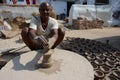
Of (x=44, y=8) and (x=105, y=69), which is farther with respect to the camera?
(x=105, y=69)

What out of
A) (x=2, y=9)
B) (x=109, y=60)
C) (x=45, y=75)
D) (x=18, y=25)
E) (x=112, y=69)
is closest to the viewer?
(x=45, y=75)

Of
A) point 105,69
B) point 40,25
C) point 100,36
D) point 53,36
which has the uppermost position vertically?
point 40,25

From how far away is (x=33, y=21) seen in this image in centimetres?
359

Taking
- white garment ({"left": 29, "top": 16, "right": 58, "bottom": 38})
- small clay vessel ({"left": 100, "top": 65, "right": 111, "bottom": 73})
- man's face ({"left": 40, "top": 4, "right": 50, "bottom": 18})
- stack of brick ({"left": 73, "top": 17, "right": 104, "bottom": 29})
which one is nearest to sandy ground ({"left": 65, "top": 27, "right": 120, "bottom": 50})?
stack of brick ({"left": 73, "top": 17, "right": 104, "bottom": 29})

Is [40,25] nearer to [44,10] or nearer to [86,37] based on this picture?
[44,10]

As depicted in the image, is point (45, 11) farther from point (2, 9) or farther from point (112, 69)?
point (2, 9)

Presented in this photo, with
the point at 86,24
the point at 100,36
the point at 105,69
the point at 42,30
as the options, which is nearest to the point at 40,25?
the point at 42,30

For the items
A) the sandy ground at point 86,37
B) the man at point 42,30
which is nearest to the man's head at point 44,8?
the man at point 42,30

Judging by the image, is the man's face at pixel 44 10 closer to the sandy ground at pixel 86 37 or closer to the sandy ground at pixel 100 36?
the sandy ground at pixel 86 37

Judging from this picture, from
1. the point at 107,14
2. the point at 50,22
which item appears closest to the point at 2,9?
the point at 107,14

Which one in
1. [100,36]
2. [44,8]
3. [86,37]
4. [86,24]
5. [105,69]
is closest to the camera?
[44,8]

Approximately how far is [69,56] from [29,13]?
840 cm

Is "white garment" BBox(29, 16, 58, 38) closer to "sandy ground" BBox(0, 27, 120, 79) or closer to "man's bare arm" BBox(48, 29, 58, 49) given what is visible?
"man's bare arm" BBox(48, 29, 58, 49)

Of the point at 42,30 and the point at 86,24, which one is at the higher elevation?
the point at 42,30
